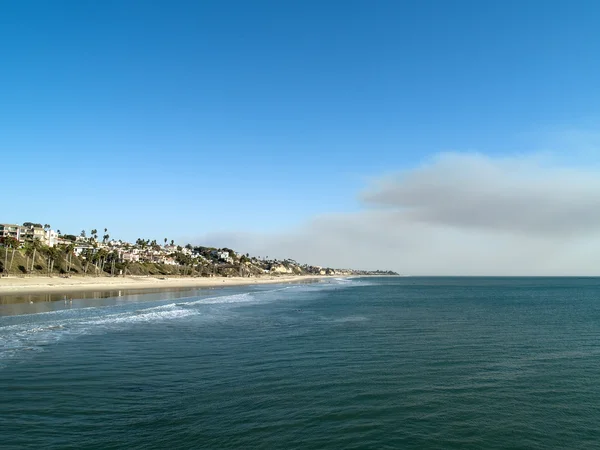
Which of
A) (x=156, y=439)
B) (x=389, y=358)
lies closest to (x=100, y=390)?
(x=156, y=439)

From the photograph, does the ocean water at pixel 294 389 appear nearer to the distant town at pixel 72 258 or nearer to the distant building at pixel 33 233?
the distant town at pixel 72 258

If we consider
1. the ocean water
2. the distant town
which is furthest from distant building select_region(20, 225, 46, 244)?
the ocean water

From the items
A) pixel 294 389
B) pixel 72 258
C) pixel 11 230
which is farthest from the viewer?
pixel 11 230

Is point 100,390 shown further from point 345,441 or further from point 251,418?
point 345,441

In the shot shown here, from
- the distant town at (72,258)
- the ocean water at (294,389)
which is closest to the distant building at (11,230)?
the distant town at (72,258)

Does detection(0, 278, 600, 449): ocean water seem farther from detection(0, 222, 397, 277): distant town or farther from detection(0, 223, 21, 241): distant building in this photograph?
detection(0, 223, 21, 241): distant building

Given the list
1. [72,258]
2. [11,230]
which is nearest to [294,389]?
[72,258]

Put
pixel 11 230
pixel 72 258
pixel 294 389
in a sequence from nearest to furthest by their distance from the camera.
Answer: pixel 294 389 → pixel 72 258 → pixel 11 230

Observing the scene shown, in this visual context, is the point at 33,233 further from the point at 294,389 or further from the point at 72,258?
the point at 294,389

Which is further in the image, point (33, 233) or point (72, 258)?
point (33, 233)
